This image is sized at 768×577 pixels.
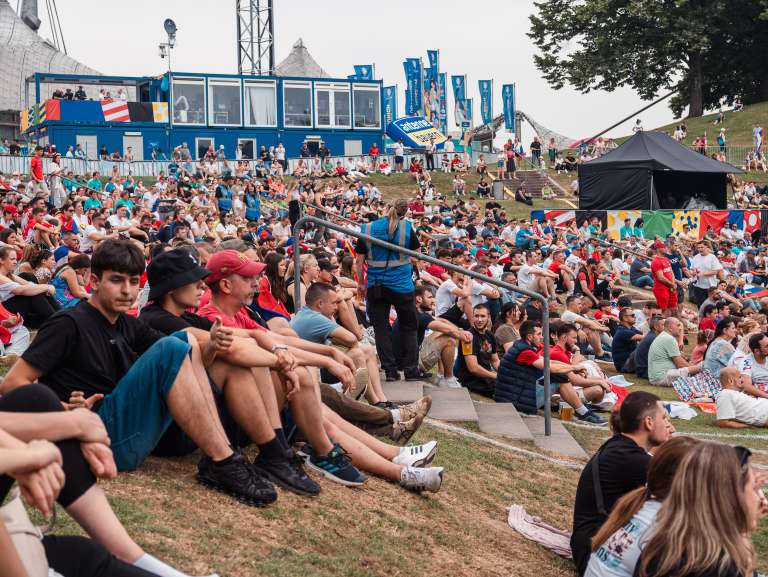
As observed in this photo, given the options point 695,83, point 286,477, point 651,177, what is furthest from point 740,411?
point 695,83

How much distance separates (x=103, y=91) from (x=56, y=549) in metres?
44.5

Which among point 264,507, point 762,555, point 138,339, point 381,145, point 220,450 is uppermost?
point 381,145

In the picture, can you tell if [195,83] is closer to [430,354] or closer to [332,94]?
[332,94]

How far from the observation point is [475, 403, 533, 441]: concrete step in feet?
30.6

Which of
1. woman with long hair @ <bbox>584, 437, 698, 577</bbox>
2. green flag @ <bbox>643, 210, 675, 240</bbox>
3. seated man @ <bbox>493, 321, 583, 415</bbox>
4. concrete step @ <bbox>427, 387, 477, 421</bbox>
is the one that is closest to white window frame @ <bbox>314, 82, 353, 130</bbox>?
green flag @ <bbox>643, 210, 675, 240</bbox>

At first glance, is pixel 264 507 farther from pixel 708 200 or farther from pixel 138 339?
pixel 708 200

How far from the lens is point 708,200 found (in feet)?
120

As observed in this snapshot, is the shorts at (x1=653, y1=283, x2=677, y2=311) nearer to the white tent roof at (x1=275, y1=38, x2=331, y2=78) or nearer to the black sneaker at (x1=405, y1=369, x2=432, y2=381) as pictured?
the black sneaker at (x1=405, y1=369, x2=432, y2=381)

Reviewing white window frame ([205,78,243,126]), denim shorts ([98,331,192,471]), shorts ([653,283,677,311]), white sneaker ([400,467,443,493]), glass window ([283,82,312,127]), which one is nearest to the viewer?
denim shorts ([98,331,192,471])

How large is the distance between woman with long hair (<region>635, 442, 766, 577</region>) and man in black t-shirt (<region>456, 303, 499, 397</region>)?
23.5 ft

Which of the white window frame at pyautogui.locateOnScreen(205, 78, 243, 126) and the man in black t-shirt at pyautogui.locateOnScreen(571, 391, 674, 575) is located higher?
the white window frame at pyautogui.locateOnScreen(205, 78, 243, 126)

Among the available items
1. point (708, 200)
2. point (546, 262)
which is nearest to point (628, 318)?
point (546, 262)

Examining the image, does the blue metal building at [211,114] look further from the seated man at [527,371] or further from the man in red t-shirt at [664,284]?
the seated man at [527,371]

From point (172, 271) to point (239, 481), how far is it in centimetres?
131
